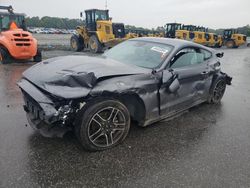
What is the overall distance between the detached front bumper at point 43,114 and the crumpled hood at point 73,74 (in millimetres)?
108

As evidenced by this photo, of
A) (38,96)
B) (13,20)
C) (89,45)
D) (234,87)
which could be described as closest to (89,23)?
(89,45)

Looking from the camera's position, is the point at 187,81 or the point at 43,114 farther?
the point at 187,81

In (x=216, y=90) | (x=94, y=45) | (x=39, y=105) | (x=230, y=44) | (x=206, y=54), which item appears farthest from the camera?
(x=230, y=44)

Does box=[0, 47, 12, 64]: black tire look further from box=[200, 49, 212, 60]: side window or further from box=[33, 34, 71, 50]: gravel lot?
box=[200, 49, 212, 60]: side window

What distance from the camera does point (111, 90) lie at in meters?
3.12

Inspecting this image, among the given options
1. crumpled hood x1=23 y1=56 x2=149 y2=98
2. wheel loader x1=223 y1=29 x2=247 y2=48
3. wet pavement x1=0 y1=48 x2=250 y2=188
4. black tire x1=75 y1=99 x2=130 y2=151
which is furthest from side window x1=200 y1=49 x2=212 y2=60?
wheel loader x1=223 y1=29 x2=247 y2=48

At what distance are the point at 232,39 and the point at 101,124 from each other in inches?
1255

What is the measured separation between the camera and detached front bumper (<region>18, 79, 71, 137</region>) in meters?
2.81

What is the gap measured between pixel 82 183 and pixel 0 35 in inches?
390

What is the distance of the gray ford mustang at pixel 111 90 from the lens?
9.78 ft

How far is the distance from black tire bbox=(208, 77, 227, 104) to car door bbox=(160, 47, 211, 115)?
1.24ft

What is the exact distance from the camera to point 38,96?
3.00m

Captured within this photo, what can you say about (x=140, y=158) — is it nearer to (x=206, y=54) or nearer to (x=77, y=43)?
(x=206, y=54)

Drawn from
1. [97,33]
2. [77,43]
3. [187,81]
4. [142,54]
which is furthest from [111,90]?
[77,43]
